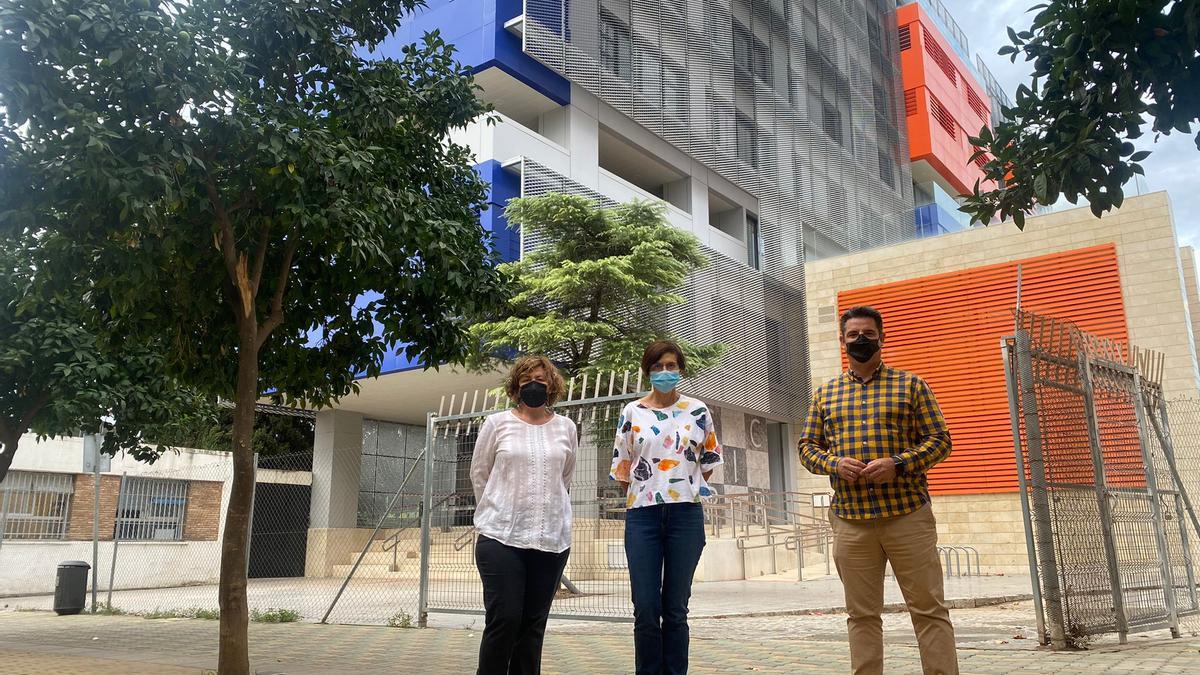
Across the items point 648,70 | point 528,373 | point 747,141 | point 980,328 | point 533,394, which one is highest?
point 648,70

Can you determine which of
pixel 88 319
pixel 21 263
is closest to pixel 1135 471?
pixel 88 319

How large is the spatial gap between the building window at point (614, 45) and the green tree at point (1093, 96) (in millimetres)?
18821

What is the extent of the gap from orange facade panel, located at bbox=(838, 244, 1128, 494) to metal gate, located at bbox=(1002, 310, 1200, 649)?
15.1 metres

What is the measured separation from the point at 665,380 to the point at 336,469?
23092 mm

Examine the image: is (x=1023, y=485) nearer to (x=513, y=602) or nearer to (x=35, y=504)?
(x=513, y=602)

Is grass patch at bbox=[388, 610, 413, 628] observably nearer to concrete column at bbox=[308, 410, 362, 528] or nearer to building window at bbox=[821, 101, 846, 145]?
concrete column at bbox=[308, 410, 362, 528]

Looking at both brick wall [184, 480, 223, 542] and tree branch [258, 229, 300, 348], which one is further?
brick wall [184, 480, 223, 542]

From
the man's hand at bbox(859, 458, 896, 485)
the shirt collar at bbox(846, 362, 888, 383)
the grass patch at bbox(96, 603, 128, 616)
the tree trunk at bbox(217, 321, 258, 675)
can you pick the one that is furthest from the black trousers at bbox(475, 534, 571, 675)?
the grass patch at bbox(96, 603, 128, 616)

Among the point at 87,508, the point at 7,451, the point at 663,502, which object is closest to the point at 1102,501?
the point at 663,502

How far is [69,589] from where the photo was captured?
44.1 feet

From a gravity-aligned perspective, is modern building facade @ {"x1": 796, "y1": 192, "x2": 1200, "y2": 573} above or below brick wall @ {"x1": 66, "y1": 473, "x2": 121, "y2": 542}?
above

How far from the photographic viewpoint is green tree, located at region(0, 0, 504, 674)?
523 cm

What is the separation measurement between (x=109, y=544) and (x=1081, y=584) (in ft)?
67.2

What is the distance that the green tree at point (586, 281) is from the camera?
17.7m
